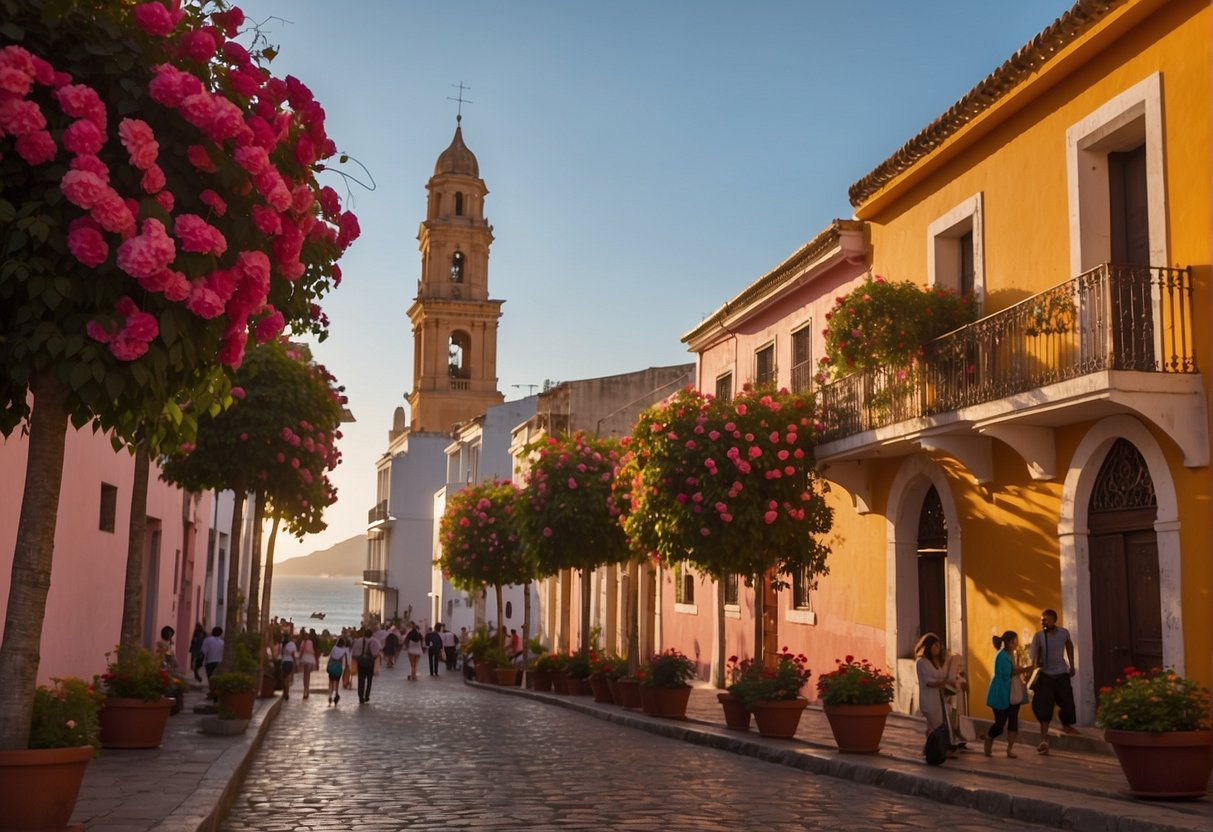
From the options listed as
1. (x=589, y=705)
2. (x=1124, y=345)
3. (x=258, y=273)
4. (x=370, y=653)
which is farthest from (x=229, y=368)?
(x=370, y=653)

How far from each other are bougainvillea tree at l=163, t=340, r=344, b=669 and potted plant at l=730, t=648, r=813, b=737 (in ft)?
21.8

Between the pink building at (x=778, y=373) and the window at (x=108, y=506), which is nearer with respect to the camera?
the window at (x=108, y=506)

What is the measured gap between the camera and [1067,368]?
13.5 metres

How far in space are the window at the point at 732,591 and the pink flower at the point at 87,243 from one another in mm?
21048

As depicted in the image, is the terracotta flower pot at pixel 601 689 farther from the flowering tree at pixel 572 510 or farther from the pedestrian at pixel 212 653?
the pedestrian at pixel 212 653

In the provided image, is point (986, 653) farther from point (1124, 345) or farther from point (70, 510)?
point (70, 510)

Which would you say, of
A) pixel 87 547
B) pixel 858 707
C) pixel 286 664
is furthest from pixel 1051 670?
pixel 286 664

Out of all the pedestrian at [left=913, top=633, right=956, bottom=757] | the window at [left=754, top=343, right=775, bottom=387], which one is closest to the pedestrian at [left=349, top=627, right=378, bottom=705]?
the window at [left=754, top=343, right=775, bottom=387]

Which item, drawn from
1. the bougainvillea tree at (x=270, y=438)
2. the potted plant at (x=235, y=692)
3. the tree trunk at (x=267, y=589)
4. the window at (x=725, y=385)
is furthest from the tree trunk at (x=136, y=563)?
the window at (x=725, y=385)

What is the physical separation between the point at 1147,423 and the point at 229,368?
916cm

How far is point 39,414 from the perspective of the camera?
21.6 ft

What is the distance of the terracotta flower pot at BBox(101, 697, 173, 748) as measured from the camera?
1309cm

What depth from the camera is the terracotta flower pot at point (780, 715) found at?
53.2 feet

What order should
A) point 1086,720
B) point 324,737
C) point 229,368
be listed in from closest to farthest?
Result: point 229,368, point 1086,720, point 324,737
